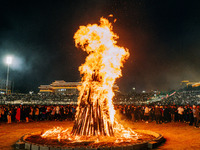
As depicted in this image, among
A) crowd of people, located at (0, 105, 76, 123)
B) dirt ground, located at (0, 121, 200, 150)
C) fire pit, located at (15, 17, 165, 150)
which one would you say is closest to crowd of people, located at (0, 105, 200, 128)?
crowd of people, located at (0, 105, 76, 123)

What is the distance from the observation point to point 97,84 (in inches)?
357

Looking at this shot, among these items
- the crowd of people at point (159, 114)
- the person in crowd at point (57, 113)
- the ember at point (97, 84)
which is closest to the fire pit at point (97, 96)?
the ember at point (97, 84)

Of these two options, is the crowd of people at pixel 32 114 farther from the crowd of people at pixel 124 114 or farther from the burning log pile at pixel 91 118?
the burning log pile at pixel 91 118

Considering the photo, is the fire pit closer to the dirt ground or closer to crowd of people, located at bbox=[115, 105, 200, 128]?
the dirt ground

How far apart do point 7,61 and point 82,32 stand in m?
26.5

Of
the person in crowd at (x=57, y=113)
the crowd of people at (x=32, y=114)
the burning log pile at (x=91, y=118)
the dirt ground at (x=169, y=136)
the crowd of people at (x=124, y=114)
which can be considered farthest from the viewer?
the person in crowd at (x=57, y=113)

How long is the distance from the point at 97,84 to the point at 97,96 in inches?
23.8

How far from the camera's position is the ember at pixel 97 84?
8555 mm

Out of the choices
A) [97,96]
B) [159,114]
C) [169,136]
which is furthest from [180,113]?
[97,96]

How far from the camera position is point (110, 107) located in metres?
9.30

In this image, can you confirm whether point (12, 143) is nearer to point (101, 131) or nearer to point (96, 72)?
point (101, 131)

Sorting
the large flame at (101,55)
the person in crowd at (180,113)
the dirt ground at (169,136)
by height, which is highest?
the large flame at (101,55)

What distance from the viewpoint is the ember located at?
8555 millimetres

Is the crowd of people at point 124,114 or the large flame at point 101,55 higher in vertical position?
the large flame at point 101,55
